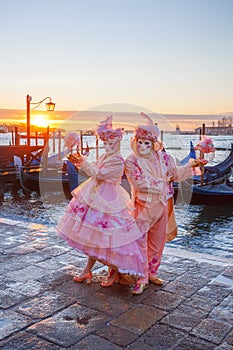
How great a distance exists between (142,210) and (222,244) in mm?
5067

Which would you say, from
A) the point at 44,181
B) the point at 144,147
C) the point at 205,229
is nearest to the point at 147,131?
the point at 144,147

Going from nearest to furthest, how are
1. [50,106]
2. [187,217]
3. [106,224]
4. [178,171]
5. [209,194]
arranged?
[106,224] → [178,171] → [187,217] → [209,194] → [50,106]

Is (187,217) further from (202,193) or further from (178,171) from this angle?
(178,171)

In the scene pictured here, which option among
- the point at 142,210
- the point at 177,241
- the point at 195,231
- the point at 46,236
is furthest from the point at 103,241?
the point at 195,231

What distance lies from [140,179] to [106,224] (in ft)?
1.51

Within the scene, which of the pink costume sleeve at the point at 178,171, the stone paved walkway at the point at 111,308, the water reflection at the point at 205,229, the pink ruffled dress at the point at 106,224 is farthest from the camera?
the water reflection at the point at 205,229

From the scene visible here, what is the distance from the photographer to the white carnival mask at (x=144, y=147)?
127 inches

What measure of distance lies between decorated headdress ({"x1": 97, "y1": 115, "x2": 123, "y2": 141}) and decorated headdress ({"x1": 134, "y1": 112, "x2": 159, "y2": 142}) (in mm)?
142

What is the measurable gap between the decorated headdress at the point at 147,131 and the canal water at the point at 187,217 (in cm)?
318

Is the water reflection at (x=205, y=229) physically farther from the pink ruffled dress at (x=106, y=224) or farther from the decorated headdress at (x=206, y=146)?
the pink ruffled dress at (x=106, y=224)

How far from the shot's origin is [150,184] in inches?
127

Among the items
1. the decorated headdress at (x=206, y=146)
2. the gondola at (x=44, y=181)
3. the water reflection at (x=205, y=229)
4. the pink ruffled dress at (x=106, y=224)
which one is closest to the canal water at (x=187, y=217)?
the water reflection at (x=205, y=229)

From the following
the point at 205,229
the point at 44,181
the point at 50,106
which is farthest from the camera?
the point at 44,181

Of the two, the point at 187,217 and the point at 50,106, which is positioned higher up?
the point at 50,106
